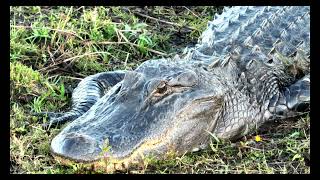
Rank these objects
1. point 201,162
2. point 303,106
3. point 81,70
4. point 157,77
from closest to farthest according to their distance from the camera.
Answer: point 201,162 → point 157,77 → point 303,106 → point 81,70

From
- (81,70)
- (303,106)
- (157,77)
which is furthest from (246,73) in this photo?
(81,70)

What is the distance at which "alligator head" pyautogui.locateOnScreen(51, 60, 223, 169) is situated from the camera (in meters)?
3.91

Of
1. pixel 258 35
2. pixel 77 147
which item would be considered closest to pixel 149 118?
pixel 77 147

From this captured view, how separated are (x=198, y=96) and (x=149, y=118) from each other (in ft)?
1.42

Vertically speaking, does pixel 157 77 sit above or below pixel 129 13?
below

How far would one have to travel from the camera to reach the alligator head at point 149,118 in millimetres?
3914

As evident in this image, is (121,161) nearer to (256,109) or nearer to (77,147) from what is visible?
(77,147)

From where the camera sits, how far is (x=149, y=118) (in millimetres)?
4141

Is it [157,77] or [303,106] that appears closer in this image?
[157,77]

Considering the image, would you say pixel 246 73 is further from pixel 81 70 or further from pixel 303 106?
pixel 81 70

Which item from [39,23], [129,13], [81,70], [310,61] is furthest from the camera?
[129,13]

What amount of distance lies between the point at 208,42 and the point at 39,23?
187 centimetres

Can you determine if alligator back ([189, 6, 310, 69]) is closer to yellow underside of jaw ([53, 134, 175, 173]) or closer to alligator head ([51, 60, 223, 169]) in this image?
alligator head ([51, 60, 223, 169])

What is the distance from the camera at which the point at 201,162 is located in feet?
13.5
